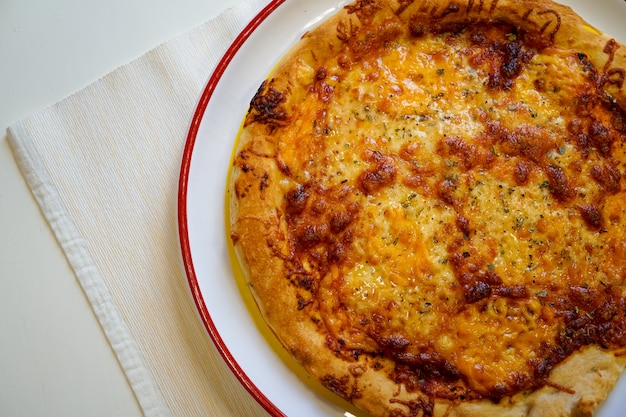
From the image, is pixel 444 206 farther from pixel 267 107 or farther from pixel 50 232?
pixel 50 232

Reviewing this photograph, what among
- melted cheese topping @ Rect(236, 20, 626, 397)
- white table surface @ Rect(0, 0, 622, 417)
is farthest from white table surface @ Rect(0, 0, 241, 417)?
melted cheese topping @ Rect(236, 20, 626, 397)

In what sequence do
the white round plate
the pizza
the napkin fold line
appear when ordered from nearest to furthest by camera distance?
the pizza, the white round plate, the napkin fold line

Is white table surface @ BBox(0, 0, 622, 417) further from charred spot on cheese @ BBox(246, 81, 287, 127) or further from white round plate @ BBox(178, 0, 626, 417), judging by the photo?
charred spot on cheese @ BBox(246, 81, 287, 127)

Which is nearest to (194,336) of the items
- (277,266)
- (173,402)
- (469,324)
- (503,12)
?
(173,402)

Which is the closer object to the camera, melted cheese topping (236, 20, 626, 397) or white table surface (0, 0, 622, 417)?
melted cheese topping (236, 20, 626, 397)

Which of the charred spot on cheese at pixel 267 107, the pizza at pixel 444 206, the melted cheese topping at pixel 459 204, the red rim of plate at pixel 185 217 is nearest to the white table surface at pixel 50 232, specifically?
the red rim of plate at pixel 185 217

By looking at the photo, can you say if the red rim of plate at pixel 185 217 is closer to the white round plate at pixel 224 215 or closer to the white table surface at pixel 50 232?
the white round plate at pixel 224 215

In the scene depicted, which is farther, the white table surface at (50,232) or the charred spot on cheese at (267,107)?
the white table surface at (50,232)
